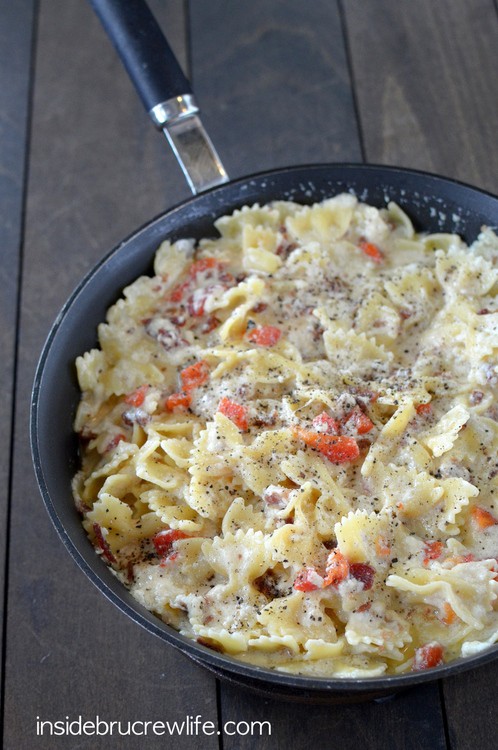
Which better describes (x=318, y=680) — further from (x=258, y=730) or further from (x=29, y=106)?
(x=29, y=106)

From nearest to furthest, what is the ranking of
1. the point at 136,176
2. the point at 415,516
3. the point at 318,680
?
the point at 318,680
the point at 415,516
the point at 136,176

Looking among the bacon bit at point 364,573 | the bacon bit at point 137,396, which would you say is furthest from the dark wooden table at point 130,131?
the bacon bit at point 364,573

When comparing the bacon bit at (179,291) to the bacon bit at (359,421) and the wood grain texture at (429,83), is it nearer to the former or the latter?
the bacon bit at (359,421)

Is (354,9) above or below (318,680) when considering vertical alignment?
above

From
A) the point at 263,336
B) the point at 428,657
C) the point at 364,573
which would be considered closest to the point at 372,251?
the point at 263,336

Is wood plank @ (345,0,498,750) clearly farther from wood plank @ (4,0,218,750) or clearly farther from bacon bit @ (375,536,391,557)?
bacon bit @ (375,536,391,557)

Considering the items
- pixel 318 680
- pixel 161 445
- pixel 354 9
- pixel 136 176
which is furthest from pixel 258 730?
pixel 354 9

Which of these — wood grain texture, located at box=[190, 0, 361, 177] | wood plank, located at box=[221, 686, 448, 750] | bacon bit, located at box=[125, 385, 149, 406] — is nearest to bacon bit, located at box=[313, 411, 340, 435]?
bacon bit, located at box=[125, 385, 149, 406]
